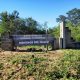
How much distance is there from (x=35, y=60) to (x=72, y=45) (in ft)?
21.6

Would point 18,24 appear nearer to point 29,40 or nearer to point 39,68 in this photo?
point 29,40

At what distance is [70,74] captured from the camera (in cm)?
931

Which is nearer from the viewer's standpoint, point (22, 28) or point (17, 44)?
point (17, 44)

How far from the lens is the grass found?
9211 millimetres

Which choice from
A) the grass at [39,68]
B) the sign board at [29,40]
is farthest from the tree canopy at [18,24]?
the grass at [39,68]

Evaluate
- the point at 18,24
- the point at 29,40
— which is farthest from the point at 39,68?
the point at 18,24

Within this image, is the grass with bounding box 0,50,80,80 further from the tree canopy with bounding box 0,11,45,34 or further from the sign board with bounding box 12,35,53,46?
the tree canopy with bounding box 0,11,45,34

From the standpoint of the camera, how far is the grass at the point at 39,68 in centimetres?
921

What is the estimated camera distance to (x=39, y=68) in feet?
32.0

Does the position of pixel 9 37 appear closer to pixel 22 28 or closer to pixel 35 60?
pixel 35 60

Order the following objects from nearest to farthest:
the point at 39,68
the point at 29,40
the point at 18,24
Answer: the point at 39,68 → the point at 29,40 → the point at 18,24

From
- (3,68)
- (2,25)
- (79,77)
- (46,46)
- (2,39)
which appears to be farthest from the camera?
(2,25)

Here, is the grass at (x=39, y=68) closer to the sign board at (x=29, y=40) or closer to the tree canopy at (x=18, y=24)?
the sign board at (x=29, y=40)

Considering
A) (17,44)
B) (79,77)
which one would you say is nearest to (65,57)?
(79,77)
